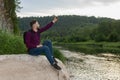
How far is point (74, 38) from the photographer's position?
163m

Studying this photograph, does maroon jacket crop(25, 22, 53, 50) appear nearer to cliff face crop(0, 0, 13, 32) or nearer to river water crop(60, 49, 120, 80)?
cliff face crop(0, 0, 13, 32)

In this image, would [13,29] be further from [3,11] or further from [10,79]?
[10,79]

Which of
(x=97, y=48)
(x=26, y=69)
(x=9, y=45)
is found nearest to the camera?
(x=26, y=69)

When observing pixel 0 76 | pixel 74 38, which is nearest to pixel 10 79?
pixel 0 76

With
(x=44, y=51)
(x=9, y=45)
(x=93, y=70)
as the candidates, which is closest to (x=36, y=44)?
(x=44, y=51)

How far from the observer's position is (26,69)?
13844 millimetres

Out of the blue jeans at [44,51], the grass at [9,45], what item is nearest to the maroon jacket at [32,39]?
the blue jeans at [44,51]

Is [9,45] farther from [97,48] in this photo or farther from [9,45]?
[97,48]

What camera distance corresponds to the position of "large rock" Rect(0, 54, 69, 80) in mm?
13656

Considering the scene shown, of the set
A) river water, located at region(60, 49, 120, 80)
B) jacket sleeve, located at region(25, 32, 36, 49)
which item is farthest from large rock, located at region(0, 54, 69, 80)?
river water, located at region(60, 49, 120, 80)

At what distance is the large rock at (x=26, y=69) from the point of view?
13656 mm

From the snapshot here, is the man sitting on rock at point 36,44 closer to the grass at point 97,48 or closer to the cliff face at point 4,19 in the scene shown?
the cliff face at point 4,19

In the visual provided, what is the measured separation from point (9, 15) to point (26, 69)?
638 inches

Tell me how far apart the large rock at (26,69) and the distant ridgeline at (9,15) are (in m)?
12.7
